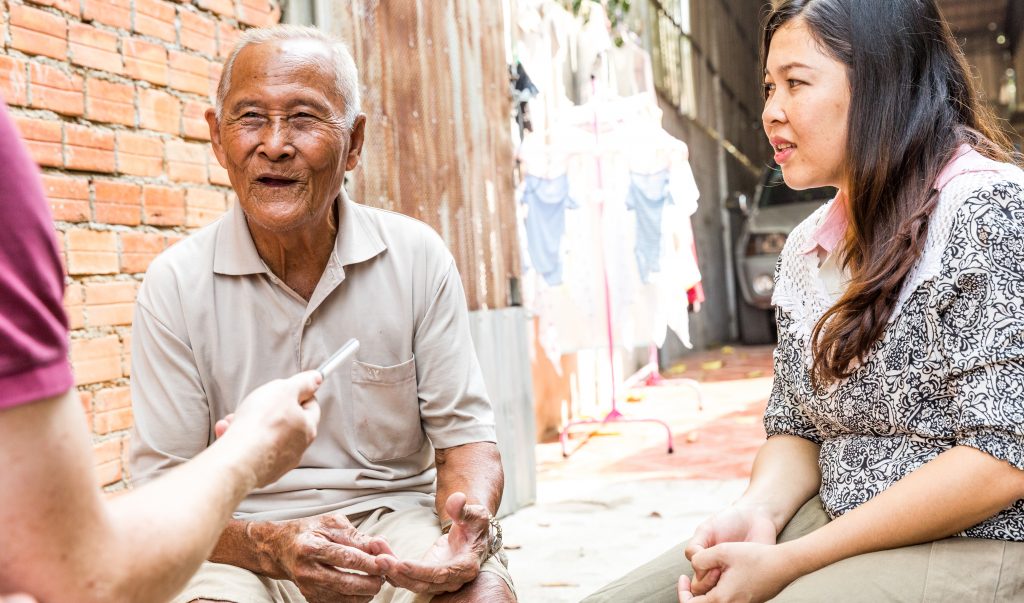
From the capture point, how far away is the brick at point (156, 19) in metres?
3.36

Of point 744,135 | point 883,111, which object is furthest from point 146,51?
point 744,135

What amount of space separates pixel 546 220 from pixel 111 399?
11.8ft

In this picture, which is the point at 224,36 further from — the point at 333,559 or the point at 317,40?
the point at 333,559

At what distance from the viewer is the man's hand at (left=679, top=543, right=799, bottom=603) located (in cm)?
168

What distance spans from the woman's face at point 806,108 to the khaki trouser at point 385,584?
1035mm

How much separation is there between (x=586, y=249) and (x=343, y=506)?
462 centimetres

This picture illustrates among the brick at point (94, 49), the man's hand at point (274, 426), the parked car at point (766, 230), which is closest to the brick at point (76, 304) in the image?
the brick at point (94, 49)

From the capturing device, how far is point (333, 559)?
1808 millimetres

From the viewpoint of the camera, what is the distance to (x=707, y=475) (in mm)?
5441

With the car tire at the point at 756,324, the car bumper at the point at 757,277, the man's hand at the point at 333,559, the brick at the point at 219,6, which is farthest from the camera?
the car tire at the point at 756,324

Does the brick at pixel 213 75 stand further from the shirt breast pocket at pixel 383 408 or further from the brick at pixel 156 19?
the shirt breast pocket at pixel 383 408

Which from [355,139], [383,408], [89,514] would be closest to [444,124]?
[355,139]

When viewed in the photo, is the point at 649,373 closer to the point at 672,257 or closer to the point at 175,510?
the point at 672,257

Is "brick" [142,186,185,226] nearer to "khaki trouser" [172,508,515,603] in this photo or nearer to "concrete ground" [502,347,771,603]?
"khaki trouser" [172,508,515,603]
